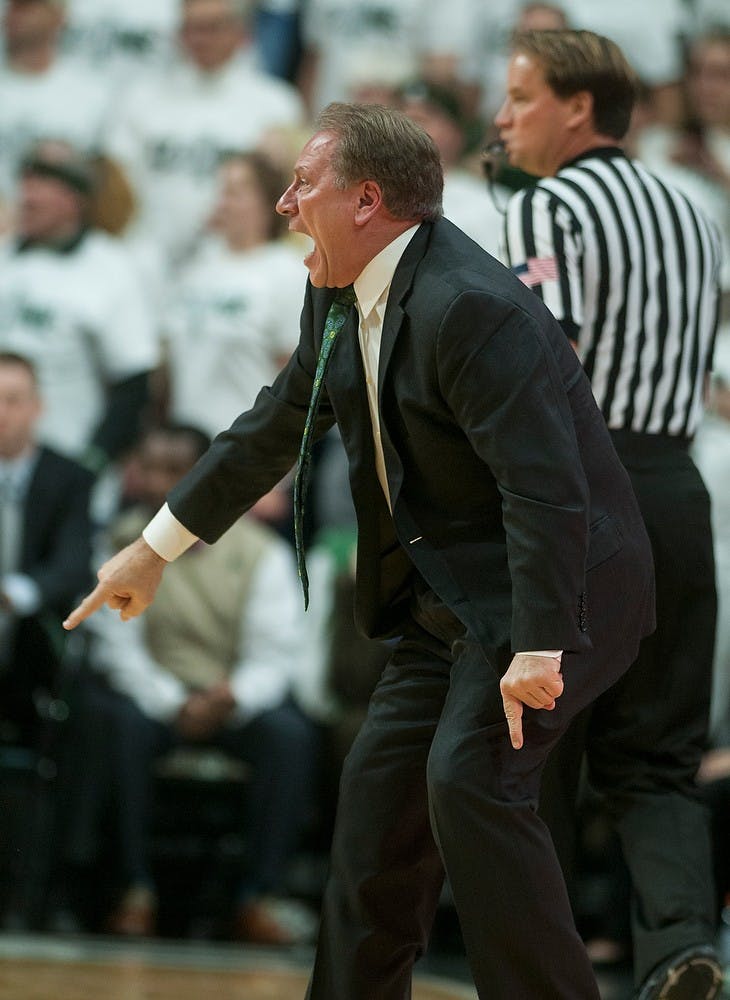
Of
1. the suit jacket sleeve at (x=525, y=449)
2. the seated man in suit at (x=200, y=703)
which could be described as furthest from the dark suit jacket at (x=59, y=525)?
the suit jacket sleeve at (x=525, y=449)

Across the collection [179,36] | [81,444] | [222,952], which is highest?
[179,36]

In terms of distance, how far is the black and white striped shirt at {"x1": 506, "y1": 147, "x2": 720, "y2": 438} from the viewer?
128 inches

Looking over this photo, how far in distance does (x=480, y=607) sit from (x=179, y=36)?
492cm

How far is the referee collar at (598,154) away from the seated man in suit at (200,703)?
254 cm

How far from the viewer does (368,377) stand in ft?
9.18

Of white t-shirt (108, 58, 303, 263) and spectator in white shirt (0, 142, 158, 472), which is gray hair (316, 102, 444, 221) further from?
white t-shirt (108, 58, 303, 263)

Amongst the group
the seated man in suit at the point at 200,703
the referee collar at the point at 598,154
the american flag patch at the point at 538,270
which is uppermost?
the referee collar at the point at 598,154

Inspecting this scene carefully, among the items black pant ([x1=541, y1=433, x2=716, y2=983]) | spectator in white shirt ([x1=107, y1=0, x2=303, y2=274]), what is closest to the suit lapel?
black pant ([x1=541, y1=433, x2=716, y2=983])

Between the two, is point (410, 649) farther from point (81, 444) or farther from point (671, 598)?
point (81, 444)

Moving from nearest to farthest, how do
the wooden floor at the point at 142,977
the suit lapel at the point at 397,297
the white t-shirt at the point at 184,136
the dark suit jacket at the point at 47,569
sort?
1. the suit lapel at the point at 397,297
2. the wooden floor at the point at 142,977
3. the dark suit jacket at the point at 47,569
4. the white t-shirt at the point at 184,136

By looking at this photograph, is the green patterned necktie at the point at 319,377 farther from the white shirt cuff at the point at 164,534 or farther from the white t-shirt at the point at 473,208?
the white t-shirt at the point at 473,208

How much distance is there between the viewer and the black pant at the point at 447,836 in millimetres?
2600

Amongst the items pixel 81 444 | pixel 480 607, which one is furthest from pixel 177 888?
pixel 480 607

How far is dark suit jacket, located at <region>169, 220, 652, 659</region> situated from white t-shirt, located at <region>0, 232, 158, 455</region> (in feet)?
11.0
